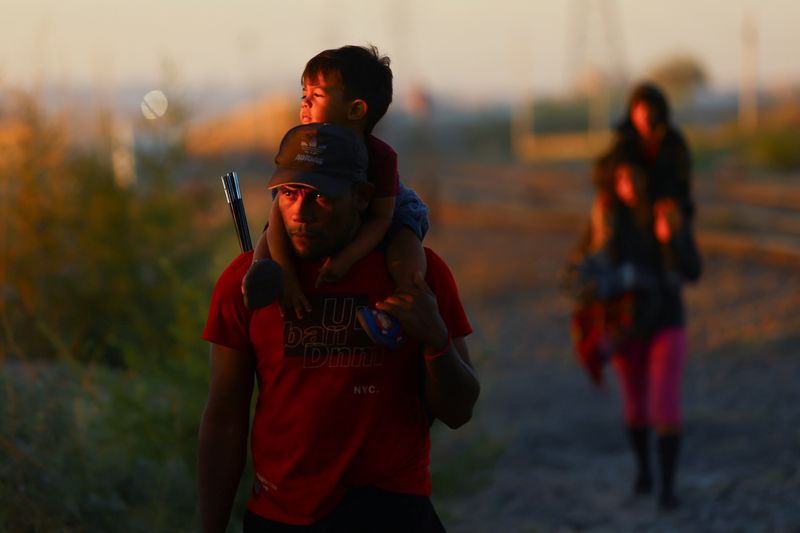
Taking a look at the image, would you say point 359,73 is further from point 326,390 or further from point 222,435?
point 222,435

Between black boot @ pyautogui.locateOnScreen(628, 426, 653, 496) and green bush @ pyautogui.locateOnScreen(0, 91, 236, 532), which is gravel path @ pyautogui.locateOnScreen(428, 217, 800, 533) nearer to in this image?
black boot @ pyautogui.locateOnScreen(628, 426, 653, 496)

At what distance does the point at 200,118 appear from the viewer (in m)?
8.64

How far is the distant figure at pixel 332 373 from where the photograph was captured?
2650 mm

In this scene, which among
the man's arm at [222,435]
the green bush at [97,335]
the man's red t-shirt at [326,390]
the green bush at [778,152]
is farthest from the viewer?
the green bush at [778,152]

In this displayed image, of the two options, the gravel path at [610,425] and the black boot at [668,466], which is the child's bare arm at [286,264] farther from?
the black boot at [668,466]

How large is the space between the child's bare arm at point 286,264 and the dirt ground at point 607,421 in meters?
3.11

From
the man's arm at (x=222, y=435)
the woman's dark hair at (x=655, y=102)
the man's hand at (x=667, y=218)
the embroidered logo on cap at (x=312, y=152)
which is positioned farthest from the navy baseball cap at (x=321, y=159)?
the woman's dark hair at (x=655, y=102)

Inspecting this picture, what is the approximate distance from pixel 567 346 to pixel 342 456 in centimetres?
908

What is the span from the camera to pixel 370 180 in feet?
9.13

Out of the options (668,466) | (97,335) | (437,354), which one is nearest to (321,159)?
(437,354)

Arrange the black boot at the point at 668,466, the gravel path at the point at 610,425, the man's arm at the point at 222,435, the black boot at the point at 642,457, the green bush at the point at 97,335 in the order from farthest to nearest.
Result: the black boot at the point at 642,457
the gravel path at the point at 610,425
the black boot at the point at 668,466
the green bush at the point at 97,335
the man's arm at the point at 222,435

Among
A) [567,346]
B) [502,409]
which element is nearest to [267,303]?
[502,409]

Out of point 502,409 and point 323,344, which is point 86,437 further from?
point 502,409

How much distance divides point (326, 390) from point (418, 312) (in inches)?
11.6
